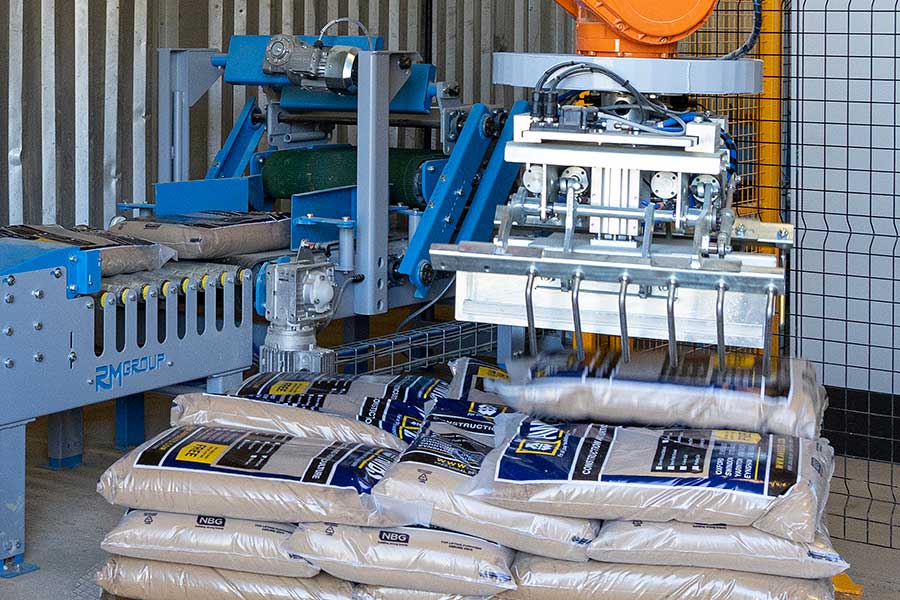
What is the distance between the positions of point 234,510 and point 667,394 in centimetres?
105

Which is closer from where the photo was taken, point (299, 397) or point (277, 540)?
point (277, 540)

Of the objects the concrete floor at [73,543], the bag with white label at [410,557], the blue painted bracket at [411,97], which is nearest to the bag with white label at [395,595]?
the bag with white label at [410,557]

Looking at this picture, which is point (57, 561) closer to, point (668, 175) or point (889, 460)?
point (668, 175)

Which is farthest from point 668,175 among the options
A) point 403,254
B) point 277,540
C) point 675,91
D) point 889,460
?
point 889,460

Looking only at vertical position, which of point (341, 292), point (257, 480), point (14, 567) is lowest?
point (14, 567)

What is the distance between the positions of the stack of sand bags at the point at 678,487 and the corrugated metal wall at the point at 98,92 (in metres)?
3.46

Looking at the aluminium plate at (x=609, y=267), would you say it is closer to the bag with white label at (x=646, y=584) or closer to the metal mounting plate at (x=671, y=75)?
the metal mounting plate at (x=671, y=75)

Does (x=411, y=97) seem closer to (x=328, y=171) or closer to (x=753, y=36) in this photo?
(x=328, y=171)

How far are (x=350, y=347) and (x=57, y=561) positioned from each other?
1244 mm

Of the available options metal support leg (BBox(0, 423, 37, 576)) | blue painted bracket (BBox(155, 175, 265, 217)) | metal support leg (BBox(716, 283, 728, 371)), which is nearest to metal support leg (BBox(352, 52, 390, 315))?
blue painted bracket (BBox(155, 175, 265, 217))

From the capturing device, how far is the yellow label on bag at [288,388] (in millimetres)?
3588

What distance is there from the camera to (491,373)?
377cm

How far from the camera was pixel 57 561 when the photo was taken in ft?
12.1

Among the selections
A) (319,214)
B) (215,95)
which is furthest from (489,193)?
(215,95)
